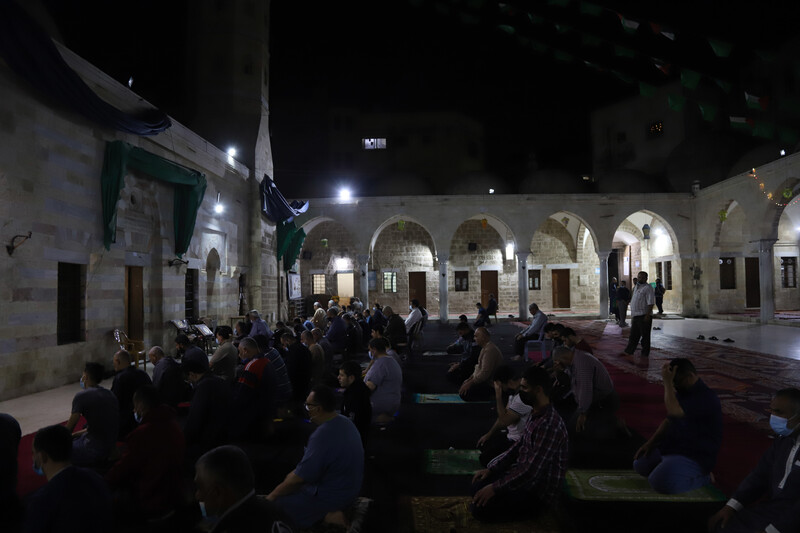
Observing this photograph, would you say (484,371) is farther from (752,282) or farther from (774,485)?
(752,282)

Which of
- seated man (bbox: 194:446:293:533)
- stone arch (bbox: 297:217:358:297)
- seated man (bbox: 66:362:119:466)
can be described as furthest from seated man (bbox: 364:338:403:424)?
stone arch (bbox: 297:217:358:297)

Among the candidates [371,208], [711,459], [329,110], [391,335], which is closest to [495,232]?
[371,208]

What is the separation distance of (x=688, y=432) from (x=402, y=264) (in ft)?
58.3

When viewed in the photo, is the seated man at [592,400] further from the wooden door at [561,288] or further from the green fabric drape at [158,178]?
the wooden door at [561,288]

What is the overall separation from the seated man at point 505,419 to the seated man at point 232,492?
2.46 metres

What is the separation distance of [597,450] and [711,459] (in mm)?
1125

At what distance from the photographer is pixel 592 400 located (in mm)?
4629

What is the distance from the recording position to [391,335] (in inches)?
348

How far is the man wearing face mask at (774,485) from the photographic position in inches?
92.7

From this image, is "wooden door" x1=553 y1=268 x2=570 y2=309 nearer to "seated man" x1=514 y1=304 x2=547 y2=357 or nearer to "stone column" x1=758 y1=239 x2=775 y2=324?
"stone column" x1=758 y1=239 x2=775 y2=324

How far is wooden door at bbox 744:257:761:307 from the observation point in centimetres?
1819

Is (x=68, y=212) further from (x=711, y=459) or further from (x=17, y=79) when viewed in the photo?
(x=711, y=459)

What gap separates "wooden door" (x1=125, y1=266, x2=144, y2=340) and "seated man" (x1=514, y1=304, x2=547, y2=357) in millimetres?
7464

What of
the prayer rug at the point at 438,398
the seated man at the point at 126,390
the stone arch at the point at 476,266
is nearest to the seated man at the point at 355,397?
the seated man at the point at 126,390
